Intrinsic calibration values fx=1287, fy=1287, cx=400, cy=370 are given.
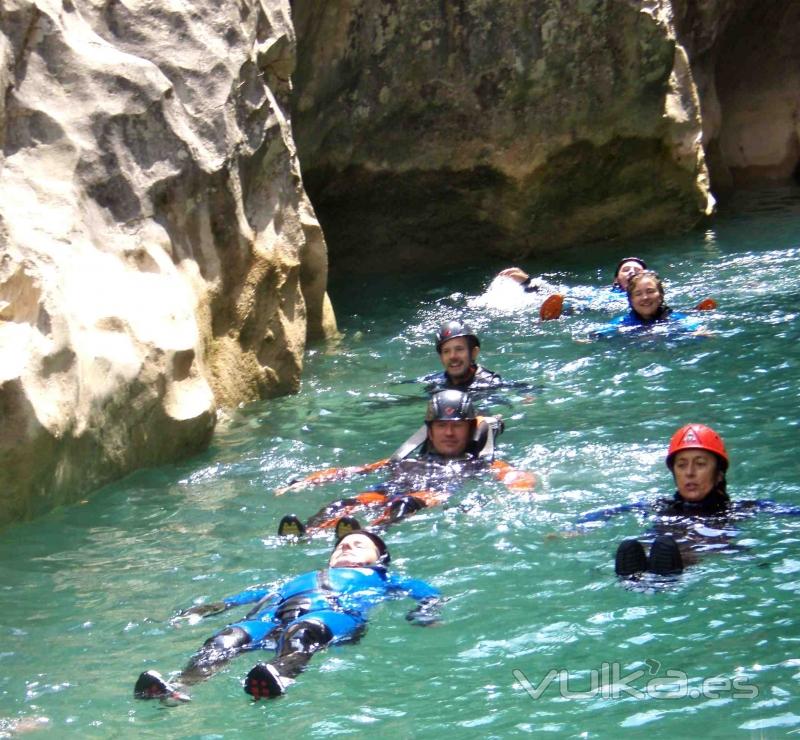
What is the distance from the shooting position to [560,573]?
678 cm

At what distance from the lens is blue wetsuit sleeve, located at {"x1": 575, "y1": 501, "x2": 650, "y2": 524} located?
750 cm

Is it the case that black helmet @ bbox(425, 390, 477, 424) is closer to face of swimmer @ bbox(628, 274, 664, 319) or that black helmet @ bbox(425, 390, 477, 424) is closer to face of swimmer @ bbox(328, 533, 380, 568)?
face of swimmer @ bbox(328, 533, 380, 568)

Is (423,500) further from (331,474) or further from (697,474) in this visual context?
(697,474)

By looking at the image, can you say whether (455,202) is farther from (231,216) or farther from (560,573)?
(560,573)

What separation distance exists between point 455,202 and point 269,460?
31.3ft

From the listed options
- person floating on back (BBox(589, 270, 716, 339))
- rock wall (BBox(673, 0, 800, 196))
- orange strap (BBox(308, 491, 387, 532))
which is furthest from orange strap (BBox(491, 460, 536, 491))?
rock wall (BBox(673, 0, 800, 196))

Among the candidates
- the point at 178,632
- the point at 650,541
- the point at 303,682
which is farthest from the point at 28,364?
the point at 650,541

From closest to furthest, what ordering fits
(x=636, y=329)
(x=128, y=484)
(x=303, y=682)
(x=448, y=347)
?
(x=303, y=682)
(x=128, y=484)
(x=448, y=347)
(x=636, y=329)

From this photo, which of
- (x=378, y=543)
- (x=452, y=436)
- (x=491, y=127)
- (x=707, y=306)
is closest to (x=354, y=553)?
(x=378, y=543)

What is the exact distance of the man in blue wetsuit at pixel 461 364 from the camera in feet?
36.8

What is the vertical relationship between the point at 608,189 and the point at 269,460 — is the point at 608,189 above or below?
above

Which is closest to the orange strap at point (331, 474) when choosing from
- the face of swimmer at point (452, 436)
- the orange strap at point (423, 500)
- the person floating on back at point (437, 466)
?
the person floating on back at point (437, 466)

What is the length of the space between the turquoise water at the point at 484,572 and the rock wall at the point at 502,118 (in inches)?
224

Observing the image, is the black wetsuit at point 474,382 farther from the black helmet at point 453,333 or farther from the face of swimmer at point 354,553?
the face of swimmer at point 354,553
